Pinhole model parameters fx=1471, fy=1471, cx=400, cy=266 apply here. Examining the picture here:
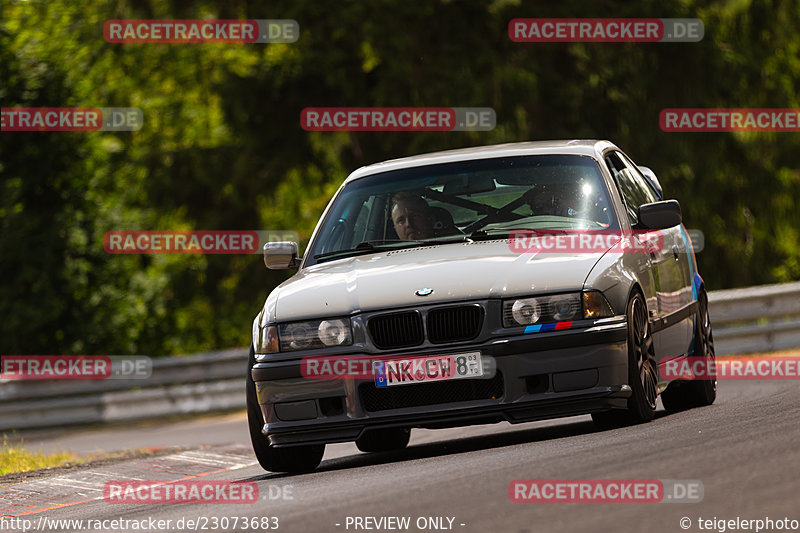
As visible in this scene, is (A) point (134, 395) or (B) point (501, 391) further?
(A) point (134, 395)

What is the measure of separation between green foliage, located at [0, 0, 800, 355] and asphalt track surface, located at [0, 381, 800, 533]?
41.3 feet

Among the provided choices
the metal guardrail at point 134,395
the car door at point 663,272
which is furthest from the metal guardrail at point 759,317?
the car door at point 663,272

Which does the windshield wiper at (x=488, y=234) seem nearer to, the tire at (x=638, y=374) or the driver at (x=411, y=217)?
the driver at (x=411, y=217)

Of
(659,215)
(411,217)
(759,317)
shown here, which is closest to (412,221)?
(411,217)

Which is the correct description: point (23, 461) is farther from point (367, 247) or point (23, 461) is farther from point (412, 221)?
point (412, 221)

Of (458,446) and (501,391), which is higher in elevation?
(501,391)

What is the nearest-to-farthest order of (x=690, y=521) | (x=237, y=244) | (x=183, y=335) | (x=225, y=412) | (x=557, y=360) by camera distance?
(x=690, y=521) → (x=557, y=360) → (x=225, y=412) → (x=237, y=244) → (x=183, y=335)

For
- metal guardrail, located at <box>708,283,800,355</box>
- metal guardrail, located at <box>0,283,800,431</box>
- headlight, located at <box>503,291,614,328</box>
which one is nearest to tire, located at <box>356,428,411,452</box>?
headlight, located at <box>503,291,614,328</box>

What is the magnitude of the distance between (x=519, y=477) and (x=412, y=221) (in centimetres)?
291

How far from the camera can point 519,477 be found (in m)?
6.70

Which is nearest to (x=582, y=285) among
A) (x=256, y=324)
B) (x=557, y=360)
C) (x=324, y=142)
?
(x=557, y=360)

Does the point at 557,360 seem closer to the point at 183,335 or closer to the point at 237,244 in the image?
the point at 237,244

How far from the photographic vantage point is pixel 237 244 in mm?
25453

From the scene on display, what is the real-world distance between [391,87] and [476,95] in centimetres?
135
